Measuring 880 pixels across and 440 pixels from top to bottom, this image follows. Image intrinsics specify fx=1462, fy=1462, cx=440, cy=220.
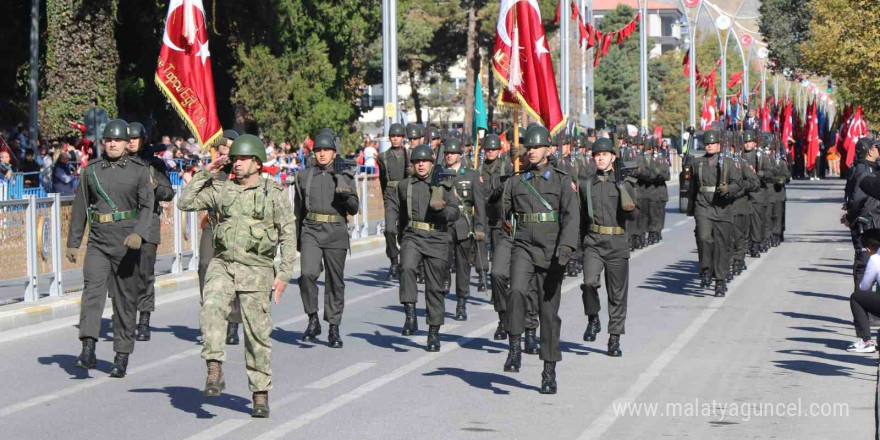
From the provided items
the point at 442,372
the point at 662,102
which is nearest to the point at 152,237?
the point at 442,372

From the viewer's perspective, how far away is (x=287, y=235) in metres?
9.70

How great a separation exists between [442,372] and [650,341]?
2740mm

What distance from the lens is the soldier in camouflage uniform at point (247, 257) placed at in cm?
945

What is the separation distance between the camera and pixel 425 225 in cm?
1327

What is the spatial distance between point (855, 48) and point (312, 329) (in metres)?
29.9

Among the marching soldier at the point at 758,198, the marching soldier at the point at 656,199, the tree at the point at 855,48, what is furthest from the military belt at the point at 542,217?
the tree at the point at 855,48

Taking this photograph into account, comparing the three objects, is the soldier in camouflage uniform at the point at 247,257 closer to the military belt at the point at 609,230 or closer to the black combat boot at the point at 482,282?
the military belt at the point at 609,230

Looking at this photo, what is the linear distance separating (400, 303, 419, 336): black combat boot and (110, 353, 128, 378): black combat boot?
3162mm

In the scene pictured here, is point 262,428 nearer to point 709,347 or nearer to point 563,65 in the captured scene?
point 709,347

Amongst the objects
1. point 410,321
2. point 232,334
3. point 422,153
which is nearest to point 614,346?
point 410,321

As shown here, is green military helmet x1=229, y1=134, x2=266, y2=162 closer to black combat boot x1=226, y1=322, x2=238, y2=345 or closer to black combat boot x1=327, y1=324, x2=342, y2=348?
black combat boot x1=327, y1=324, x2=342, y2=348

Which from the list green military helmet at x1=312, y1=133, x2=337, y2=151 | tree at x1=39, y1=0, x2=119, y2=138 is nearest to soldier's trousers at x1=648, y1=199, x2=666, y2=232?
tree at x1=39, y1=0, x2=119, y2=138

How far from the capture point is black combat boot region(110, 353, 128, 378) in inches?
445

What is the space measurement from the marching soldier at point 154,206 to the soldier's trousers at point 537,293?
3198 millimetres
